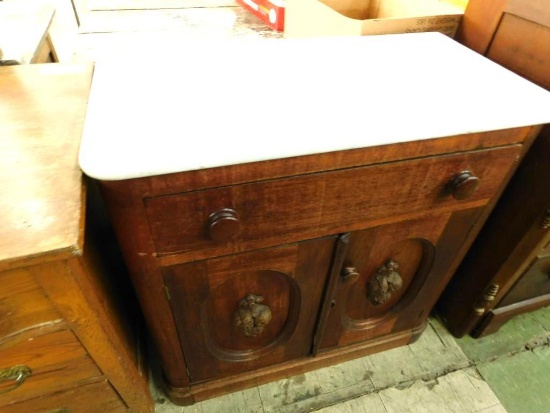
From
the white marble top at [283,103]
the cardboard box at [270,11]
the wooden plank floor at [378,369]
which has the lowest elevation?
the wooden plank floor at [378,369]

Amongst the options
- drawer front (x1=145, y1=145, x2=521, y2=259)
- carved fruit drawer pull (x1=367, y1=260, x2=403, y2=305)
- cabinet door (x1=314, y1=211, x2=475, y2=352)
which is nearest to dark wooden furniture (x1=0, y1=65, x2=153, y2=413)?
drawer front (x1=145, y1=145, x2=521, y2=259)

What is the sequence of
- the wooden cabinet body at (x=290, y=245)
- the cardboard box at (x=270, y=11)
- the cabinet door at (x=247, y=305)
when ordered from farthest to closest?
the cardboard box at (x=270, y=11)
the cabinet door at (x=247, y=305)
the wooden cabinet body at (x=290, y=245)

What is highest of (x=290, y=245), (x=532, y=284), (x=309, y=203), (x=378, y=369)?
(x=309, y=203)

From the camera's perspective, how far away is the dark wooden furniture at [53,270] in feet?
1.49

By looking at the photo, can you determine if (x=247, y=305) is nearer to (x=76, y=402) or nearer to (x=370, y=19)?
(x=76, y=402)

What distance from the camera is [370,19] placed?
3.03 feet

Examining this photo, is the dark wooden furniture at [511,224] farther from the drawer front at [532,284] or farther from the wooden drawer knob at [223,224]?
the wooden drawer knob at [223,224]

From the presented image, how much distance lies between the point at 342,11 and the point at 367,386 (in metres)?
1.05

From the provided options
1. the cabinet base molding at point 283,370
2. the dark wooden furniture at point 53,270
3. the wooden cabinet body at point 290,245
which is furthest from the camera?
the cabinet base molding at point 283,370

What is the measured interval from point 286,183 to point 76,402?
613 mm

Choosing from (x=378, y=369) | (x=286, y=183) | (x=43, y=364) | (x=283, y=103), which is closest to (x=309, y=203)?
(x=286, y=183)

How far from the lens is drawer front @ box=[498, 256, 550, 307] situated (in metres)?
0.97

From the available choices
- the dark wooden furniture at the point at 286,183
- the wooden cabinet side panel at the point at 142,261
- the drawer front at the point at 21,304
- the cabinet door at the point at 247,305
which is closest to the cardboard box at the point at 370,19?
the dark wooden furniture at the point at 286,183

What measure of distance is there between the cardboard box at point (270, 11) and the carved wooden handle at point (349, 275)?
0.74 metres
